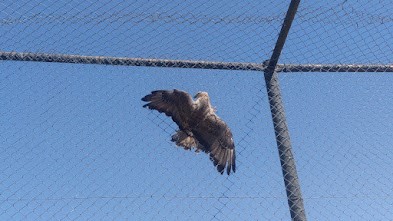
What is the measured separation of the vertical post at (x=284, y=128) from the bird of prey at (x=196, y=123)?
449 millimetres

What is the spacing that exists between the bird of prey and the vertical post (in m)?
0.45

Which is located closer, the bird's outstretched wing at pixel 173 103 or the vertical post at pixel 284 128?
the vertical post at pixel 284 128

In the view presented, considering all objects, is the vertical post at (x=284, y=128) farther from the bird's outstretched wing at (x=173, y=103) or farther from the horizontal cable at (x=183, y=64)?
the bird's outstretched wing at (x=173, y=103)

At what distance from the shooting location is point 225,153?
3494mm

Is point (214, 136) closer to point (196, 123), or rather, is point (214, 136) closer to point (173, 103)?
point (196, 123)

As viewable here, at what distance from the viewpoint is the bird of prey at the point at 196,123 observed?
347cm

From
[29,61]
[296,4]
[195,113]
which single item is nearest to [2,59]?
[29,61]

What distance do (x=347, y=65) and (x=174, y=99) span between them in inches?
39.5

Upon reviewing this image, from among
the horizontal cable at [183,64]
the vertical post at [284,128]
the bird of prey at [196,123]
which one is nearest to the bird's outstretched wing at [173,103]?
the bird of prey at [196,123]

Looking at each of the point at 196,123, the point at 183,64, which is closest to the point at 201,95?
the point at 196,123

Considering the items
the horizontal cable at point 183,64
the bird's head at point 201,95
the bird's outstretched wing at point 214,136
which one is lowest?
the bird's outstretched wing at point 214,136

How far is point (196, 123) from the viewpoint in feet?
11.8

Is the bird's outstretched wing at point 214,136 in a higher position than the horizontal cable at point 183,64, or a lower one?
lower

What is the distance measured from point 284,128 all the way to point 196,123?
70 cm
